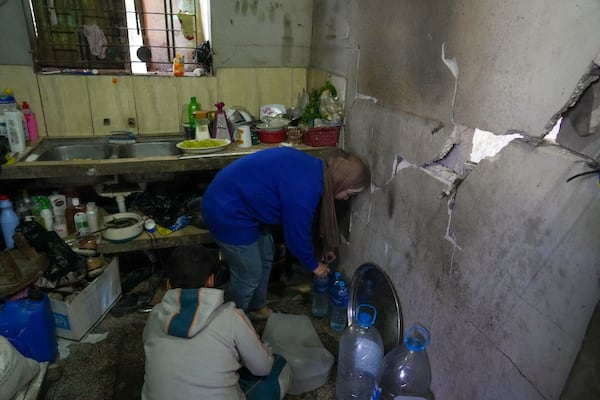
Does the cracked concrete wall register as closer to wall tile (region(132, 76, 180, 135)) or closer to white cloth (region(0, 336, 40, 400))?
wall tile (region(132, 76, 180, 135))

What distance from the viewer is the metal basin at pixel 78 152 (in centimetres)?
269

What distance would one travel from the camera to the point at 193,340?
133 cm

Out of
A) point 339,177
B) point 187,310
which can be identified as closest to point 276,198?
point 339,177

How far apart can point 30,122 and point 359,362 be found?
100 inches

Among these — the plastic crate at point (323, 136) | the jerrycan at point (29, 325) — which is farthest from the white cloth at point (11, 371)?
the plastic crate at point (323, 136)

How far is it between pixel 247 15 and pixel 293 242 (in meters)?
1.88

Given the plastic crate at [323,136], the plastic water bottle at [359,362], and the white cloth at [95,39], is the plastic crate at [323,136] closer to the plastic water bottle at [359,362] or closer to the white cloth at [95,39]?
the plastic water bottle at [359,362]

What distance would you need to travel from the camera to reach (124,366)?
2154mm

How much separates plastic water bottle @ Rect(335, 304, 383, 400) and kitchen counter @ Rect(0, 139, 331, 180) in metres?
1.18

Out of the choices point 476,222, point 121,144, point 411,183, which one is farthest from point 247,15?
point 476,222

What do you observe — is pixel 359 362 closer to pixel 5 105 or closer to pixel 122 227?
pixel 122 227

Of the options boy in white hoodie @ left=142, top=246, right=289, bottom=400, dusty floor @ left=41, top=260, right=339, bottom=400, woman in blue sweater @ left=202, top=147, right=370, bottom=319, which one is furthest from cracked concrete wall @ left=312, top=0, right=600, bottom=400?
boy in white hoodie @ left=142, top=246, right=289, bottom=400

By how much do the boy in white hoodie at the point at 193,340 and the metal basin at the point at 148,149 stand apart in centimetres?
163

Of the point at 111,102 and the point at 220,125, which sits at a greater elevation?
the point at 111,102
